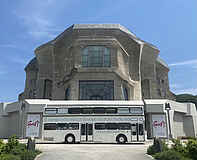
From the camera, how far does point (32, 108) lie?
101ft

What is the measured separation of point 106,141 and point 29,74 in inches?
1833

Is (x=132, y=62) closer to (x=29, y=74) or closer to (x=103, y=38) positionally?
(x=103, y=38)

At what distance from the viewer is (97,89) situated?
40.5 metres

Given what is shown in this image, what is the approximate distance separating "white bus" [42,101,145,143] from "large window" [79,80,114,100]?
16.6 meters

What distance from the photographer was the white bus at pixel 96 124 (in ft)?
73.3

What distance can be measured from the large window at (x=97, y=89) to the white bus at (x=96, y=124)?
16639 millimetres

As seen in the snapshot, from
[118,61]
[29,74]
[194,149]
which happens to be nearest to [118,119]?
[194,149]

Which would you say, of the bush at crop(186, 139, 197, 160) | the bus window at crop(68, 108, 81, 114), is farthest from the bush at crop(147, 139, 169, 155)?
the bus window at crop(68, 108, 81, 114)

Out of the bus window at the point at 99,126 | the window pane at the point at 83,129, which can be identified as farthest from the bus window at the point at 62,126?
the bus window at the point at 99,126

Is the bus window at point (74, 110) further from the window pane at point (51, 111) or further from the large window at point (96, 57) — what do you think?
the large window at point (96, 57)

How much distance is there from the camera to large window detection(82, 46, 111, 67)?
1634 inches

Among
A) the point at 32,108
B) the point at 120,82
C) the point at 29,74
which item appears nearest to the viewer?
the point at 32,108

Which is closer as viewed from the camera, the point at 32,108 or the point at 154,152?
the point at 154,152

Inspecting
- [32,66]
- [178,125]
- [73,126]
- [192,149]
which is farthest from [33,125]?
[32,66]
